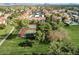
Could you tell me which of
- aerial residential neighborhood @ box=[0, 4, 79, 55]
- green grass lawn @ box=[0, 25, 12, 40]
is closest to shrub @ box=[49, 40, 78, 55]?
aerial residential neighborhood @ box=[0, 4, 79, 55]

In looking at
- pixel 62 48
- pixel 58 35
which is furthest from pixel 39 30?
pixel 62 48

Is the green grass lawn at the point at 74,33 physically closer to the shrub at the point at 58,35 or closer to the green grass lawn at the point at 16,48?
the shrub at the point at 58,35

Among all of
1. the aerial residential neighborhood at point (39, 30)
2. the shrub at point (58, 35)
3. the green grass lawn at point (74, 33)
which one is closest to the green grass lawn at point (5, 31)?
the aerial residential neighborhood at point (39, 30)

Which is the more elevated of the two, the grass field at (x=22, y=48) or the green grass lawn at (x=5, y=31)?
the green grass lawn at (x=5, y=31)

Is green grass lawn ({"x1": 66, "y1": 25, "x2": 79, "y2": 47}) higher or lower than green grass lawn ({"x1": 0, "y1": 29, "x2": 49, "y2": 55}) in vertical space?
higher

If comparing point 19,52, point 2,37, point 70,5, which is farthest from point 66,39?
point 2,37

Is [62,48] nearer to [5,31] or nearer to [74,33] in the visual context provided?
[74,33]

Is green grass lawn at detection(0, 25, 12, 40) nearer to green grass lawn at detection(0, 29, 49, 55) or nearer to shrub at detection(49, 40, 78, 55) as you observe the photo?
green grass lawn at detection(0, 29, 49, 55)

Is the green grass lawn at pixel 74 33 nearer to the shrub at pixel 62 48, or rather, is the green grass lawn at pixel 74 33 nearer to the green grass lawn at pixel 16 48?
the shrub at pixel 62 48
